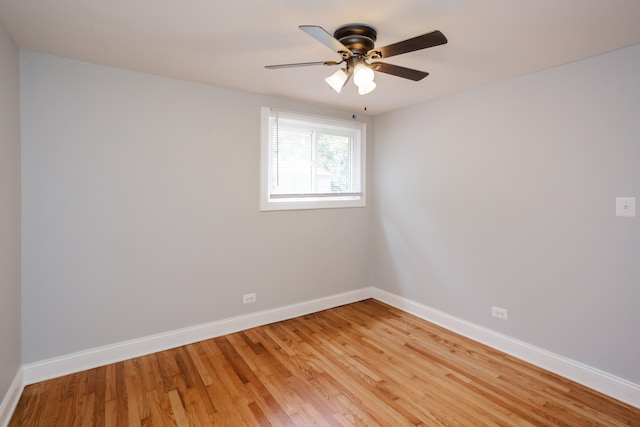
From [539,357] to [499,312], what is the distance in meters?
0.42

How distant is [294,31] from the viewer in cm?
190

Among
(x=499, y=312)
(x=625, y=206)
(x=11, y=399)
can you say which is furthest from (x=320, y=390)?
(x=625, y=206)

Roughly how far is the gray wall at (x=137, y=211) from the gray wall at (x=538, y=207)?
56.8 inches

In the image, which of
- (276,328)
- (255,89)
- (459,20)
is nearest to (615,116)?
(459,20)

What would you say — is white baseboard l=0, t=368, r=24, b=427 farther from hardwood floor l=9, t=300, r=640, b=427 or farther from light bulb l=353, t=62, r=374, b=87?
light bulb l=353, t=62, r=374, b=87

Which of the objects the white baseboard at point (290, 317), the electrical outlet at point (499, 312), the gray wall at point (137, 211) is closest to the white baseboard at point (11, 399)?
the white baseboard at point (290, 317)

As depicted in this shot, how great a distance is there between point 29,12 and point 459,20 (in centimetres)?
233

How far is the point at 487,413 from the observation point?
6.43ft

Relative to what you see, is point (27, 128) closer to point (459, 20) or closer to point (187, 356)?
point (187, 356)

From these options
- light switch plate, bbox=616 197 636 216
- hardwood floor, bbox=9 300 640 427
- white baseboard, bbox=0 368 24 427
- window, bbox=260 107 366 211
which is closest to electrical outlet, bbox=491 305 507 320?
hardwood floor, bbox=9 300 640 427

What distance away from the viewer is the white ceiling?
1640mm

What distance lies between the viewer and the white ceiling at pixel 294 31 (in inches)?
64.6

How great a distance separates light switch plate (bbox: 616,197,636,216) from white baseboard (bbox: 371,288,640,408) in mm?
1109

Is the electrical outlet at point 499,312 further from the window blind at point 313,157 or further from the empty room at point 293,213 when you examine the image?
the window blind at point 313,157
